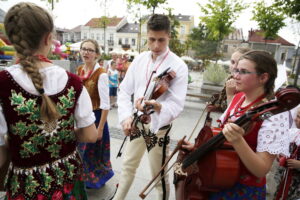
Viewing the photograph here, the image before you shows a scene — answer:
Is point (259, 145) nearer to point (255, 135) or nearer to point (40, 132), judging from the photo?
point (255, 135)

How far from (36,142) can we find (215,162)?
958 mm

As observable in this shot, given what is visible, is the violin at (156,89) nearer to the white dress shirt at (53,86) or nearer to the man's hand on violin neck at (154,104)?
the man's hand on violin neck at (154,104)

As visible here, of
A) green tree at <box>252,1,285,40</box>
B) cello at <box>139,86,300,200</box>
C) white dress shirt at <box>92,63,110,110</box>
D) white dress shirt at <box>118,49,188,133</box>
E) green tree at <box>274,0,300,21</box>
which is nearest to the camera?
cello at <box>139,86,300,200</box>

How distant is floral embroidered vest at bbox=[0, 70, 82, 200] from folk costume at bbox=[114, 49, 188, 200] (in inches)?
35.7

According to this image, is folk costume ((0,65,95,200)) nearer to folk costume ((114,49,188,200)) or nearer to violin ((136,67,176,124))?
violin ((136,67,176,124))

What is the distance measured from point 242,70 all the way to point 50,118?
1167 mm

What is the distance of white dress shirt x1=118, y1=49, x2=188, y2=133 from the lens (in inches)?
78.0

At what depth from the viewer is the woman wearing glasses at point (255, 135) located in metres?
1.13

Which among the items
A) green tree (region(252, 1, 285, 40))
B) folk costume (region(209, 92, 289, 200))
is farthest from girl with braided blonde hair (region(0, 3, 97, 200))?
green tree (region(252, 1, 285, 40))

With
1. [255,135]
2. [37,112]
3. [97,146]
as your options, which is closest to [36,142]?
[37,112]

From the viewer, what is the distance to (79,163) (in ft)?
4.51

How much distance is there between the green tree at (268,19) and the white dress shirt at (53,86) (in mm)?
14082

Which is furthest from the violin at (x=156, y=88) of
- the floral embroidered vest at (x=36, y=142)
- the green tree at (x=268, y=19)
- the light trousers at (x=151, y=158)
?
the green tree at (x=268, y=19)

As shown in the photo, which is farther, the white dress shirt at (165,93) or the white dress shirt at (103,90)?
the white dress shirt at (103,90)
